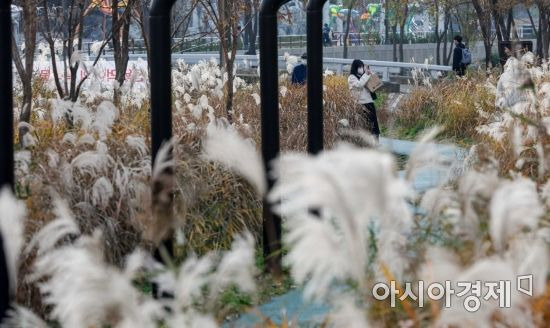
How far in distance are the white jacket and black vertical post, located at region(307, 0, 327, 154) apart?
7.64 metres

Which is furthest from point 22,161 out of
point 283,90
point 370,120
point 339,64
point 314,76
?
point 339,64

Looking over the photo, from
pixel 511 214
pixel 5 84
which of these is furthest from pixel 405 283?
pixel 5 84

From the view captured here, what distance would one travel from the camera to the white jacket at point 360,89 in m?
15.4

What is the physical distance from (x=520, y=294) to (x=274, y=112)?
3.89 metres

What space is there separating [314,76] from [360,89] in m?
7.82

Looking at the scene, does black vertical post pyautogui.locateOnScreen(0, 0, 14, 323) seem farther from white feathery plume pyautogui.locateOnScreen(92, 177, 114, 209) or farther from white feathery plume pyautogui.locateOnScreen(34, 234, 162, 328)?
white feathery plume pyautogui.locateOnScreen(34, 234, 162, 328)

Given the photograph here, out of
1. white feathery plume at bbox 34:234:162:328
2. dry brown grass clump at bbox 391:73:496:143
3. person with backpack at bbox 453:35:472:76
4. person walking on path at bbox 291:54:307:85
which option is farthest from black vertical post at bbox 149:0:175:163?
person with backpack at bbox 453:35:472:76

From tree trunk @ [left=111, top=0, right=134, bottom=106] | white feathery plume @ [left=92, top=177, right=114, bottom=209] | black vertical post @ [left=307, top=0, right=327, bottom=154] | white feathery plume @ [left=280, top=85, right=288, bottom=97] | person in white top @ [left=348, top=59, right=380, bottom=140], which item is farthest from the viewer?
person in white top @ [left=348, top=59, right=380, bottom=140]

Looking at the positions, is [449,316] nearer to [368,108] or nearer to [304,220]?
[304,220]

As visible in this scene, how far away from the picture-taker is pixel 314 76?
25.3 ft

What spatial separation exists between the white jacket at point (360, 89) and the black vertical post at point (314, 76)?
764cm

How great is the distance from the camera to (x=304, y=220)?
3148 mm

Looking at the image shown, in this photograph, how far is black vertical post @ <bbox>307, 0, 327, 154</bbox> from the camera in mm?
7664

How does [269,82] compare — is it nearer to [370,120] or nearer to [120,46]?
[120,46]
